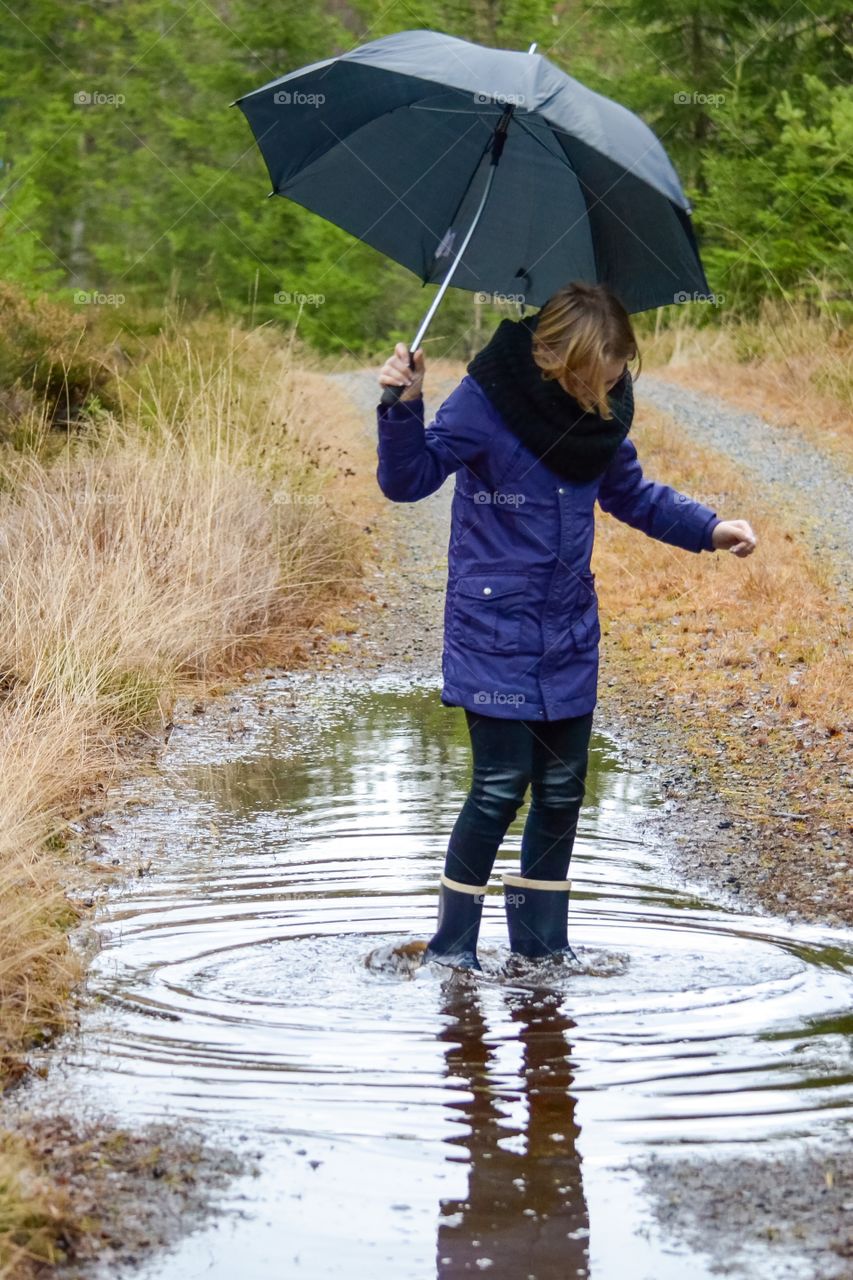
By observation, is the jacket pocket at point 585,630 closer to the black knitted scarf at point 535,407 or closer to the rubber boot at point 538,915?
the black knitted scarf at point 535,407

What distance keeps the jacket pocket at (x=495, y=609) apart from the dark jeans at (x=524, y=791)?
190 millimetres

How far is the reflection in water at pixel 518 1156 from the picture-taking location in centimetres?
280

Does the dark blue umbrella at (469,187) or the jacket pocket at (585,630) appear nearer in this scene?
the jacket pocket at (585,630)

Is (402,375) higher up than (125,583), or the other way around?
(402,375)

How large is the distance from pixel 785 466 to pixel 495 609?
32.2 ft

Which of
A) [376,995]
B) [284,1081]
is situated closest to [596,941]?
[376,995]

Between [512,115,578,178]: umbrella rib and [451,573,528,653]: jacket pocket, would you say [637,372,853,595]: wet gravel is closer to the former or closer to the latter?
[512,115,578,178]: umbrella rib

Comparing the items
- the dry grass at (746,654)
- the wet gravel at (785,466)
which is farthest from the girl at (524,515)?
the wet gravel at (785,466)

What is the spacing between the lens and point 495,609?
386 centimetres

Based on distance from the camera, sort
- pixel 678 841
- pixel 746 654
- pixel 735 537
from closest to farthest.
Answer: pixel 735 537 < pixel 678 841 < pixel 746 654

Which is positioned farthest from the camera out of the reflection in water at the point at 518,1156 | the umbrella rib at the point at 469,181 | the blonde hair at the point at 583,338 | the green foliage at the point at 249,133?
the green foliage at the point at 249,133

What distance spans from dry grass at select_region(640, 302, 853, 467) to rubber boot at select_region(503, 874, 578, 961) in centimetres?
964

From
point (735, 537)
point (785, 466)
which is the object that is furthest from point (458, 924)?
point (785, 466)

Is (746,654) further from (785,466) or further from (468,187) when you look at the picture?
(785,466)
